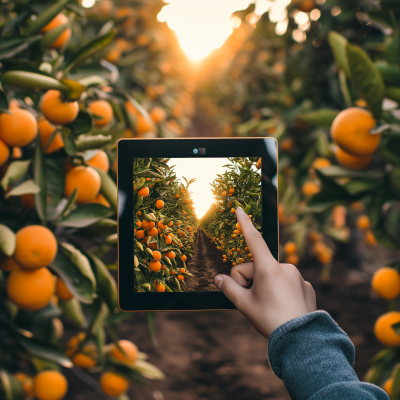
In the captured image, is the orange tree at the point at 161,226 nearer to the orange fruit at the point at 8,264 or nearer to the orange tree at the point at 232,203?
the orange tree at the point at 232,203

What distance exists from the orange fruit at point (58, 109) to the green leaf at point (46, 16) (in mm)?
148

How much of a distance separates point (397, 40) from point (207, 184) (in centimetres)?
45

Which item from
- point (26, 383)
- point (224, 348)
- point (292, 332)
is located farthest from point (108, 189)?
point (224, 348)

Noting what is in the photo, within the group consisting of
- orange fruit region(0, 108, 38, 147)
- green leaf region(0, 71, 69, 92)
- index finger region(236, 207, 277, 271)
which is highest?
green leaf region(0, 71, 69, 92)

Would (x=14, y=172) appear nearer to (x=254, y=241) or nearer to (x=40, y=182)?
(x=40, y=182)

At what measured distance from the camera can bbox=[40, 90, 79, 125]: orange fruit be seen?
458mm

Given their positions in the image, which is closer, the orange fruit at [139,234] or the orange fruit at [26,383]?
the orange fruit at [139,234]

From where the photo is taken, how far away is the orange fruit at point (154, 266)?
467mm

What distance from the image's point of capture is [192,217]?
0.47 meters

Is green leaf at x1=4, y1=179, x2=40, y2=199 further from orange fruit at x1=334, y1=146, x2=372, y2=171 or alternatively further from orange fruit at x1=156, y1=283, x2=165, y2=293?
orange fruit at x1=334, y1=146, x2=372, y2=171

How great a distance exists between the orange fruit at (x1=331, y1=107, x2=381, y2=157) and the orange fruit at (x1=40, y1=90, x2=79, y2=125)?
43 cm

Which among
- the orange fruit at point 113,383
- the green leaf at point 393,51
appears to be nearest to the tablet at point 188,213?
the green leaf at point 393,51

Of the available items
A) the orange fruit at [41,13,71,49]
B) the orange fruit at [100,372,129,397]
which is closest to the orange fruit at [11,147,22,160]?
the orange fruit at [41,13,71,49]

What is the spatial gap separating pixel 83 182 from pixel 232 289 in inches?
10.7
